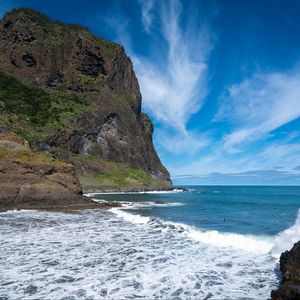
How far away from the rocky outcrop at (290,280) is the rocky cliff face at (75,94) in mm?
87571

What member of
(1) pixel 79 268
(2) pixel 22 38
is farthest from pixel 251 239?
(2) pixel 22 38

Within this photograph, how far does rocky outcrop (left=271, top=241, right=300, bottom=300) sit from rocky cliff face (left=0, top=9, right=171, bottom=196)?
87.6 metres

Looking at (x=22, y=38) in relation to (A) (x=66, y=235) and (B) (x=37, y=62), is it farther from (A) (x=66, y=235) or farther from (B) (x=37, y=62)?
(A) (x=66, y=235)

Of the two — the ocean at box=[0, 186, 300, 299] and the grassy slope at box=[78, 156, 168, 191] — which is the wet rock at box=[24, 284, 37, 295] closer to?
the ocean at box=[0, 186, 300, 299]

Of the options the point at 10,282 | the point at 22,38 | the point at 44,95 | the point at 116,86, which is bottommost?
the point at 10,282

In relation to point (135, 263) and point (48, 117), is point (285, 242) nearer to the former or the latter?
point (135, 263)

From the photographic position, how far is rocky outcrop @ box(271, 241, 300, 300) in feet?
31.5

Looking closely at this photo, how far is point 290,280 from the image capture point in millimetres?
10641

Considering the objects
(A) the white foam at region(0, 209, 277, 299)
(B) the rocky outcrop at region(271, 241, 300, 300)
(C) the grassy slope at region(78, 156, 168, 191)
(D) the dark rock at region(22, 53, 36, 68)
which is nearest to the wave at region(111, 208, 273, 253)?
(A) the white foam at region(0, 209, 277, 299)

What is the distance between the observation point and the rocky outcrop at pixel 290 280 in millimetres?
9609

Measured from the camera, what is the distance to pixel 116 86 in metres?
142

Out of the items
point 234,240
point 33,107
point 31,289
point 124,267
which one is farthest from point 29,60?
point 31,289

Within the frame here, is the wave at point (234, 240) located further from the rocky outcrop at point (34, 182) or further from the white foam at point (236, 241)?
the rocky outcrop at point (34, 182)

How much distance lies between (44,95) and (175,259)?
115 m
